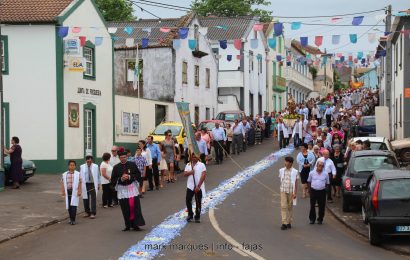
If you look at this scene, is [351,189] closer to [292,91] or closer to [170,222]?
[170,222]

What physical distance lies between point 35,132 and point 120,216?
430 inches

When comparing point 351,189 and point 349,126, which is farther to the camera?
point 349,126

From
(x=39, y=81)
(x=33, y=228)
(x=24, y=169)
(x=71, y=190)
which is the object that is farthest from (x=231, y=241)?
(x=39, y=81)

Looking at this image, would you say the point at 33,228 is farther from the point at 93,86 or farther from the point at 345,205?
the point at 93,86

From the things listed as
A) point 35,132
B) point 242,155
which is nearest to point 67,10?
point 35,132

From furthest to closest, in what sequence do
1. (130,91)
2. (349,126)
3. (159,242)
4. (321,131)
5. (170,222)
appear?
1. (130,91)
2. (349,126)
3. (321,131)
4. (170,222)
5. (159,242)

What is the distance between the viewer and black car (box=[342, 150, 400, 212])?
1825cm

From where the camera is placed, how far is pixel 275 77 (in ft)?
217

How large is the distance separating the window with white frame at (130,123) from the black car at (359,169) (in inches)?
638

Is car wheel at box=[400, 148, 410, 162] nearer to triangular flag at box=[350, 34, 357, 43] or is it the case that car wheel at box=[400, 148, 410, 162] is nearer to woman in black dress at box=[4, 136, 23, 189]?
triangular flag at box=[350, 34, 357, 43]

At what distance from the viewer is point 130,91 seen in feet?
137

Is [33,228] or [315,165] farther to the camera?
[315,165]

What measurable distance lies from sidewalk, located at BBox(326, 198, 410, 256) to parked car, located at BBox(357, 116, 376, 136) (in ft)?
49.9

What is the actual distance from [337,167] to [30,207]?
353 inches
